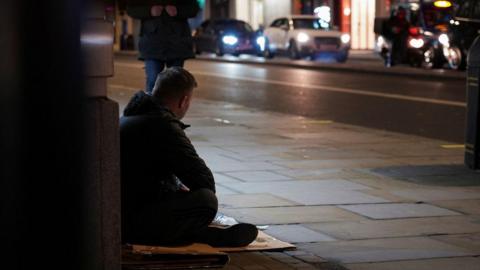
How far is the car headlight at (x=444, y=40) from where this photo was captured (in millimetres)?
26641

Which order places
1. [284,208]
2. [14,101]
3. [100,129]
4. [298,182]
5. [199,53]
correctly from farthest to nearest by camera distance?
[199,53] → [298,182] → [284,208] → [100,129] → [14,101]

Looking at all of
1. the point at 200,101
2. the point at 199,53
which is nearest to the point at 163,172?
the point at 200,101

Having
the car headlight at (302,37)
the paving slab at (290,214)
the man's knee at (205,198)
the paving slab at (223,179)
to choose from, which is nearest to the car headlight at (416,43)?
the car headlight at (302,37)

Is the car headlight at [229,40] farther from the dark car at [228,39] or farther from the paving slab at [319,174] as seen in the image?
the paving slab at [319,174]

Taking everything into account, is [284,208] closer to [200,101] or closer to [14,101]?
[14,101]

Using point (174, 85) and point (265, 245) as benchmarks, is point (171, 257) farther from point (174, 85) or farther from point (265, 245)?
point (174, 85)

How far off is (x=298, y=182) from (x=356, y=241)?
2325 mm

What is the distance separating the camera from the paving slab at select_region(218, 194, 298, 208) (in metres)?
6.89

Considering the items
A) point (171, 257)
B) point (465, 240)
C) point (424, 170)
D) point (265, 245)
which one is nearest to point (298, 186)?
point (424, 170)

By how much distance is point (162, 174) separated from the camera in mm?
5043

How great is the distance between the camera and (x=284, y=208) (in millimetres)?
6730

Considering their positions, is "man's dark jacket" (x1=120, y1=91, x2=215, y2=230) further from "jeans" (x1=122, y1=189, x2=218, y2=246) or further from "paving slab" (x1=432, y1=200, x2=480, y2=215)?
"paving slab" (x1=432, y1=200, x2=480, y2=215)

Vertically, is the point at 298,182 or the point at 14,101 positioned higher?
the point at 14,101

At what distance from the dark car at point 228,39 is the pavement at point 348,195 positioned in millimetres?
26623
